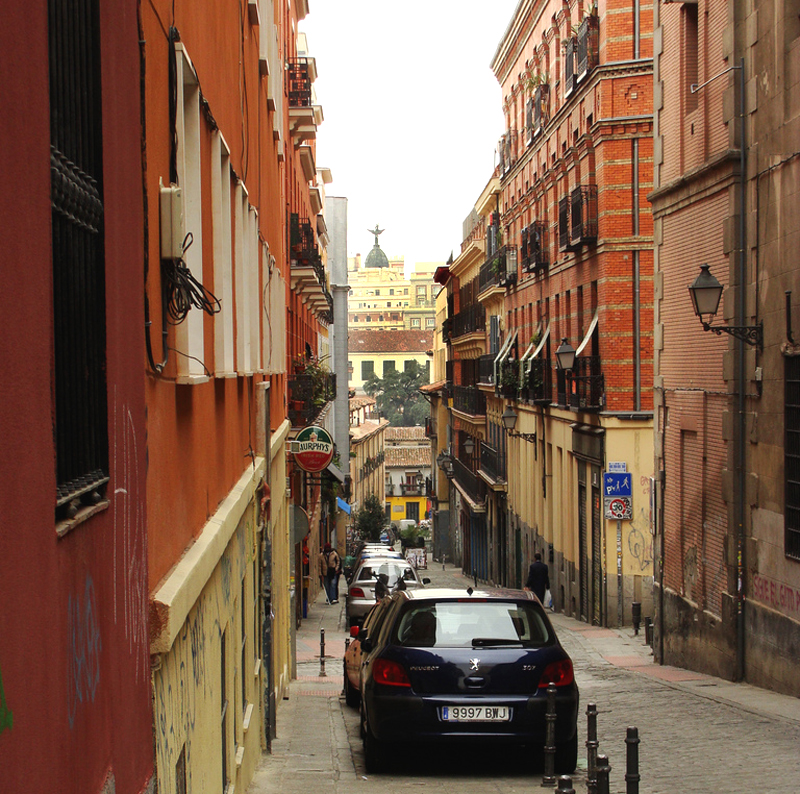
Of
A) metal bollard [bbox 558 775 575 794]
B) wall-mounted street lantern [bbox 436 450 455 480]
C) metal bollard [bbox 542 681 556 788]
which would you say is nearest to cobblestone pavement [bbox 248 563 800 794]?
metal bollard [bbox 542 681 556 788]

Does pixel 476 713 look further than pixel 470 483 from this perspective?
No

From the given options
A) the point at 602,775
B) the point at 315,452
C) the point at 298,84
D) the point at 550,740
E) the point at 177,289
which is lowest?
the point at 550,740

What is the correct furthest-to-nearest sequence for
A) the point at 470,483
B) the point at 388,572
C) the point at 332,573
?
the point at 470,483, the point at 332,573, the point at 388,572

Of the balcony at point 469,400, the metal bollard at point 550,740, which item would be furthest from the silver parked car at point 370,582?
the balcony at point 469,400

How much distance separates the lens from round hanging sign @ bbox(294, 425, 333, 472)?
18344 millimetres

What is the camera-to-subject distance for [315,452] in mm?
18469

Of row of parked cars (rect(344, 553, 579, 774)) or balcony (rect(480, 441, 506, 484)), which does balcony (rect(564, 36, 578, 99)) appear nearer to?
balcony (rect(480, 441, 506, 484))

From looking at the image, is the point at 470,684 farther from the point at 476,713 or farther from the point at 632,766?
the point at 632,766

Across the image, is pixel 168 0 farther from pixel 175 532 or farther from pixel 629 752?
pixel 629 752

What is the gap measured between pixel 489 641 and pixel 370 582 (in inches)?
727

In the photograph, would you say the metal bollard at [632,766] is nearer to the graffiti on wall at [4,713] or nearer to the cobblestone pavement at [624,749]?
the cobblestone pavement at [624,749]

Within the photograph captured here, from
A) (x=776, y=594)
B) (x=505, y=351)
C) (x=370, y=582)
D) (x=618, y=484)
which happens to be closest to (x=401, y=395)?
(x=505, y=351)

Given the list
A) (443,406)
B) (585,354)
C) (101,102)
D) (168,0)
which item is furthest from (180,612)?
(443,406)

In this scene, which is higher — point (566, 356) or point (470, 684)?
point (566, 356)
